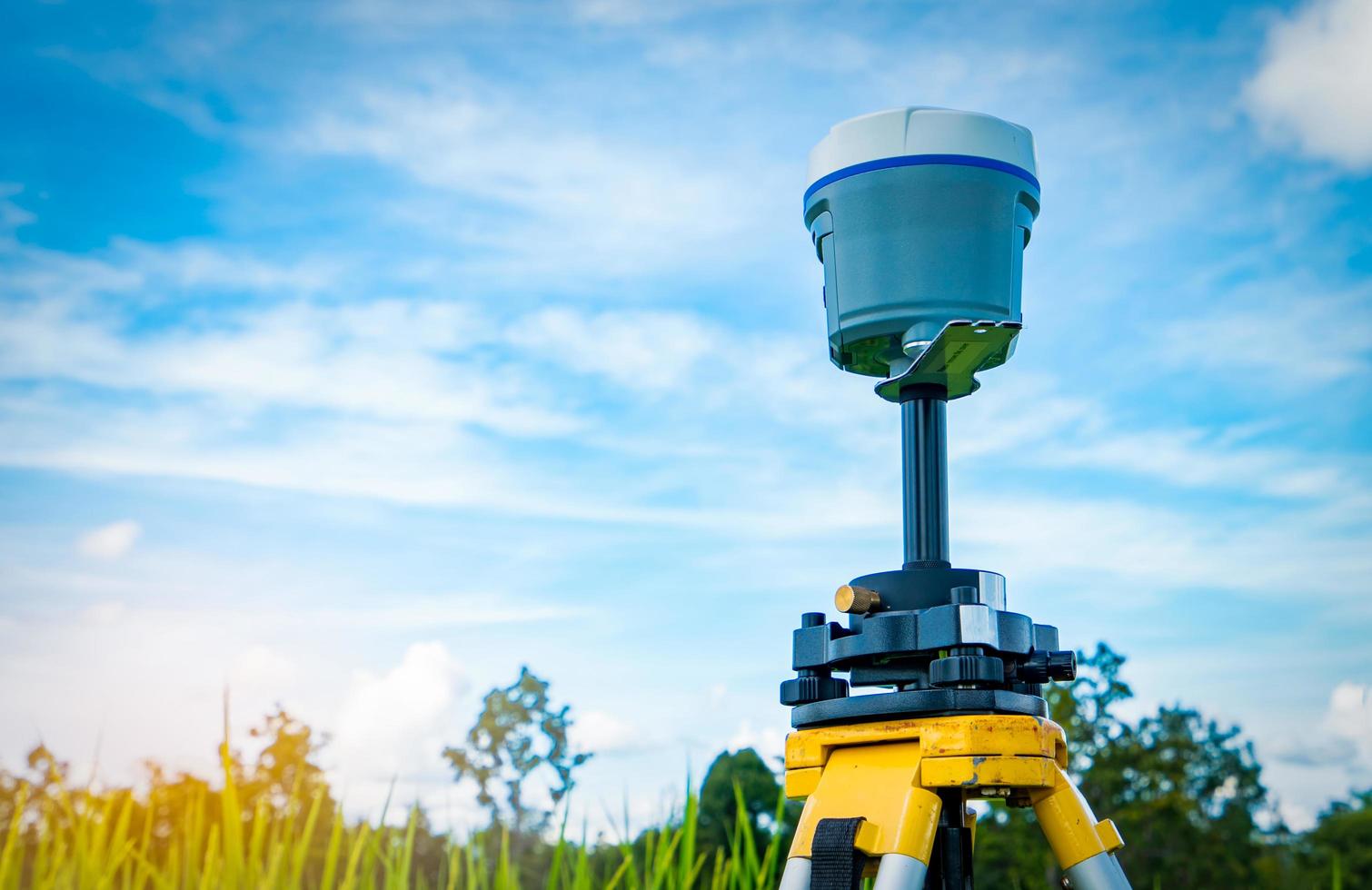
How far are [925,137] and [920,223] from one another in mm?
177

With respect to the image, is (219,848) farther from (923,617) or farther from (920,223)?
(920,223)

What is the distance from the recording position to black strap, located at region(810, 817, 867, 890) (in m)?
1.83

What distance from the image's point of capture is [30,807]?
2824 mm

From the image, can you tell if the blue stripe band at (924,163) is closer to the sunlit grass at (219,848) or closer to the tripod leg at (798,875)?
the tripod leg at (798,875)

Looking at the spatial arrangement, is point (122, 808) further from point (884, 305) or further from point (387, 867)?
point (884, 305)

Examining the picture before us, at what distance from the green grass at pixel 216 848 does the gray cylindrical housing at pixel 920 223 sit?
5.50 ft

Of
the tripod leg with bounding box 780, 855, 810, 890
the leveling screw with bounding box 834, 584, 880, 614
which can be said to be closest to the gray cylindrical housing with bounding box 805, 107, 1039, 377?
the leveling screw with bounding box 834, 584, 880, 614

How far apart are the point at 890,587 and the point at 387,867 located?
1.50 m

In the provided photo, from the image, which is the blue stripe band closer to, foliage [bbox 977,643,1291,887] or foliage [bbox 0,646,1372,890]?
foliage [bbox 0,646,1372,890]

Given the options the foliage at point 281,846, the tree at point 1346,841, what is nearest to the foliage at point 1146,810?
the tree at point 1346,841

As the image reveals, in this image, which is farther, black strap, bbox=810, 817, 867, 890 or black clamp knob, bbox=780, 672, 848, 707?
black clamp knob, bbox=780, 672, 848, 707

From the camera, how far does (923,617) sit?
6.56ft

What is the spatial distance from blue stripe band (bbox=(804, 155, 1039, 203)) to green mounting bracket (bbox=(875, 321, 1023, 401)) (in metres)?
0.35

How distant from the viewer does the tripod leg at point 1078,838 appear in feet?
6.34
